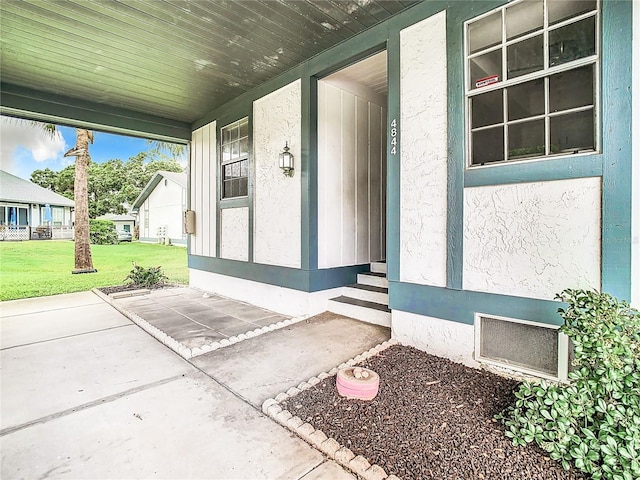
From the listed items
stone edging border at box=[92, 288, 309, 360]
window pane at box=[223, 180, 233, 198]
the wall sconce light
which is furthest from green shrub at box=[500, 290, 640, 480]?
window pane at box=[223, 180, 233, 198]

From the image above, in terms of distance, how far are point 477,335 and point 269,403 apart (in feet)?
6.22

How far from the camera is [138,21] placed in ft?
11.2

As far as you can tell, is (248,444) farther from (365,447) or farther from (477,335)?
(477,335)

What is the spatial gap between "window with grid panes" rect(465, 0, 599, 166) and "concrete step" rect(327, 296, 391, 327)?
2.09m

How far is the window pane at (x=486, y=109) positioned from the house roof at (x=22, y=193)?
21.8 m

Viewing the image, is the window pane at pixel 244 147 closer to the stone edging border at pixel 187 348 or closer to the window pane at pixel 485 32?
the stone edging border at pixel 187 348

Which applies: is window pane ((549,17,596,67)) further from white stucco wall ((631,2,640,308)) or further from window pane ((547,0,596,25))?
white stucco wall ((631,2,640,308))

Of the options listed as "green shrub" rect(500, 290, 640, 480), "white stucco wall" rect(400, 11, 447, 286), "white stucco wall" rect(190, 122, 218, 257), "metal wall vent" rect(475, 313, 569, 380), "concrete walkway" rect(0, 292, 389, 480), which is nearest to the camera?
"green shrub" rect(500, 290, 640, 480)

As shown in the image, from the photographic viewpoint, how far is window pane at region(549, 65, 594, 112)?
239 centimetres

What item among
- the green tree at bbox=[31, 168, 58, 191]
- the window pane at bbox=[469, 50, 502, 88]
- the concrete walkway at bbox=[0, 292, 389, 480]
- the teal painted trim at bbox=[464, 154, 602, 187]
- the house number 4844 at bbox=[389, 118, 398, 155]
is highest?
the green tree at bbox=[31, 168, 58, 191]

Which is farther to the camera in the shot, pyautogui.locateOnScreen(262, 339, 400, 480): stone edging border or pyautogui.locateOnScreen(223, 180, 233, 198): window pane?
pyautogui.locateOnScreen(223, 180, 233, 198): window pane

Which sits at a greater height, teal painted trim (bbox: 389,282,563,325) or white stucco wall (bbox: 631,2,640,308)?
white stucco wall (bbox: 631,2,640,308)

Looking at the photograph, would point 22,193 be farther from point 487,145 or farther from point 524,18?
point 524,18

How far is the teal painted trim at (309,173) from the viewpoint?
4.40 m
